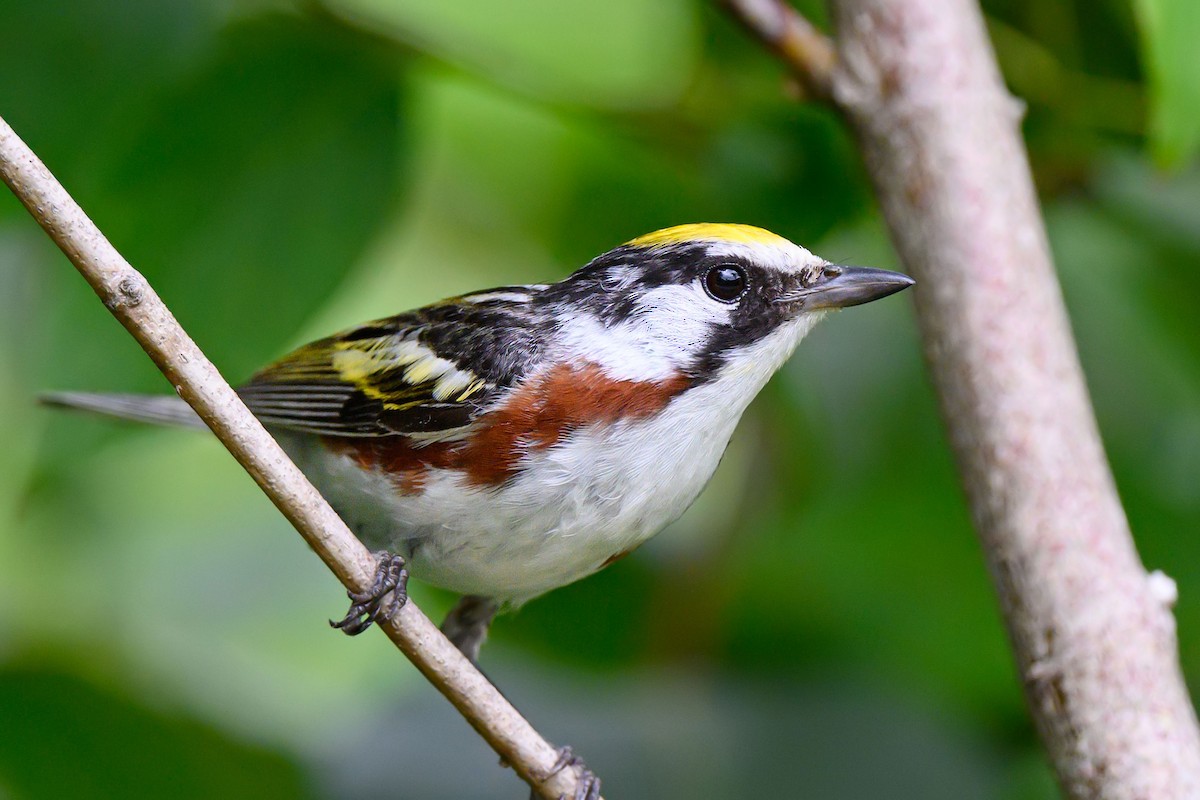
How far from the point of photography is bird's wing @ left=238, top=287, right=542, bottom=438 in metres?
2.51

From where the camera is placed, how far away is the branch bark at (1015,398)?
7.59 ft

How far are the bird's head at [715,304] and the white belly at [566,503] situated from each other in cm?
8

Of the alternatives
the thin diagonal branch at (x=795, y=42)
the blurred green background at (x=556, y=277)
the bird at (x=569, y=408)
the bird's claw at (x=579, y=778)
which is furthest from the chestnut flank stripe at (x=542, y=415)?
the thin diagonal branch at (x=795, y=42)

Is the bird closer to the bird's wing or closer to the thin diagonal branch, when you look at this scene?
the bird's wing

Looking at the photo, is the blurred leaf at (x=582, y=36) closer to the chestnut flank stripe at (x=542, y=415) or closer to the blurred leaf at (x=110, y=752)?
the chestnut flank stripe at (x=542, y=415)

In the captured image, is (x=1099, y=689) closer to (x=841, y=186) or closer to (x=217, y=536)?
(x=841, y=186)

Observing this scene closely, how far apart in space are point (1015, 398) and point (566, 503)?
92 cm

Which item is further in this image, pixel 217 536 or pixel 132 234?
pixel 217 536

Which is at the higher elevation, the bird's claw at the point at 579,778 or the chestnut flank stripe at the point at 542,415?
the chestnut flank stripe at the point at 542,415

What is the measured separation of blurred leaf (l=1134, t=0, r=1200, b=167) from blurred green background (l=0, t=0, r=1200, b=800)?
89 cm

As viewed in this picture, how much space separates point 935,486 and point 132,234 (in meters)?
1.98

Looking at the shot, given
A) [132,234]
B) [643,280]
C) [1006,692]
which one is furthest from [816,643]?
[132,234]

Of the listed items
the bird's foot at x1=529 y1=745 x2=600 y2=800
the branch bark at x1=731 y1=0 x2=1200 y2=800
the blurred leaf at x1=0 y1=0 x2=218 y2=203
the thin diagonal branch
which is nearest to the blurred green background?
the blurred leaf at x1=0 y1=0 x2=218 y2=203

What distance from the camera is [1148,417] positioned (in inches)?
134
